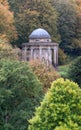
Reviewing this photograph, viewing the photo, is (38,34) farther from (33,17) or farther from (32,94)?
(32,94)

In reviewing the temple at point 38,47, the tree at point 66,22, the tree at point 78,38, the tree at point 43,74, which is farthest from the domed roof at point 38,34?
the tree at point 43,74

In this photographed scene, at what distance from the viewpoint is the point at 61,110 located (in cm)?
2103

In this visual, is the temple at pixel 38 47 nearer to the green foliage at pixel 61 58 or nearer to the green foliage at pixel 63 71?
the green foliage at pixel 63 71

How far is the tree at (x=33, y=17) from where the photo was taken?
6894 centimetres

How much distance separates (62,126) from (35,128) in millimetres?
1783

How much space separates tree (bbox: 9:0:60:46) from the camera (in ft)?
226

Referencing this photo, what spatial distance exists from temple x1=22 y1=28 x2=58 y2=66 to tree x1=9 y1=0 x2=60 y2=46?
434cm

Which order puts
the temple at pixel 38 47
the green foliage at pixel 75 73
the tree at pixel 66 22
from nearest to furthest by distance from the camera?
1. the green foliage at pixel 75 73
2. the temple at pixel 38 47
3. the tree at pixel 66 22

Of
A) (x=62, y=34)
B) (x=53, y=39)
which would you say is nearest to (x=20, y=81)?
(x=53, y=39)

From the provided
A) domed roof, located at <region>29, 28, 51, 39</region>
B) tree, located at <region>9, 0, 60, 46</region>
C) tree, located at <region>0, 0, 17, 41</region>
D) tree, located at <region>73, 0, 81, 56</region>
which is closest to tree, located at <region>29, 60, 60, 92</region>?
tree, located at <region>0, 0, 17, 41</region>

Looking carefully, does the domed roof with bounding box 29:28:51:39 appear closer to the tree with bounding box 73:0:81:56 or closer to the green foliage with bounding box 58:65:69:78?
the green foliage with bounding box 58:65:69:78

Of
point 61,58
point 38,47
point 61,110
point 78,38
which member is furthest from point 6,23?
point 61,110

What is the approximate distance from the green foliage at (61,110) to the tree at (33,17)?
46889 millimetres

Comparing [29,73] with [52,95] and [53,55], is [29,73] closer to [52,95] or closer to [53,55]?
[52,95]
